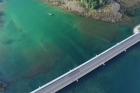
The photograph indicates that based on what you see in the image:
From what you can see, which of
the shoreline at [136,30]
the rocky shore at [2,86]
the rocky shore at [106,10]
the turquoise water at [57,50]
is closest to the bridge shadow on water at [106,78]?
the turquoise water at [57,50]

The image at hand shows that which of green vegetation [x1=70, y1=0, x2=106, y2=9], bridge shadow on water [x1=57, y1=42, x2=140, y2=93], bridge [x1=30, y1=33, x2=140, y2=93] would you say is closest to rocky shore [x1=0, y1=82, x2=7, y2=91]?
bridge [x1=30, y1=33, x2=140, y2=93]

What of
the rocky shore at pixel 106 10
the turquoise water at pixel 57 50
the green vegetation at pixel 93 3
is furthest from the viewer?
the green vegetation at pixel 93 3

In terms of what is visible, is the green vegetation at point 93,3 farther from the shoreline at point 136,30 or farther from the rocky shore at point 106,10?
the shoreline at point 136,30

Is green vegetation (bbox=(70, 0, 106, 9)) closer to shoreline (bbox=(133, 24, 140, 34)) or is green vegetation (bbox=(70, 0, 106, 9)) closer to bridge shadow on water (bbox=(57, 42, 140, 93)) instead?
shoreline (bbox=(133, 24, 140, 34))

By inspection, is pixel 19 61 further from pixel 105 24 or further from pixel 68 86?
pixel 105 24

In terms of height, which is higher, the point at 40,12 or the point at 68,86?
the point at 40,12

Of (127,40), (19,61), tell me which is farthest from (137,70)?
(19,61)
